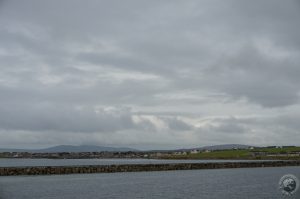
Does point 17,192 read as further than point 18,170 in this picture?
No

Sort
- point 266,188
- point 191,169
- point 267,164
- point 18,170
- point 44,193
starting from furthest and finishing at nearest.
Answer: point 267,164, point 191,169, point 18,170, point 266,188, point 44,193

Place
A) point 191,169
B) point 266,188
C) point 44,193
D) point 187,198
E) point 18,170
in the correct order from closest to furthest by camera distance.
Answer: point 187,198 → point 44,193 → point 266,188 → point 18,170 → point 191,169

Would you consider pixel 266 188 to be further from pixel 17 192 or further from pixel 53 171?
pixel 53 171

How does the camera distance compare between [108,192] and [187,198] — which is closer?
[187,198]

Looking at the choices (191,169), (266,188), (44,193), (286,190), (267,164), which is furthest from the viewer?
(267,164)

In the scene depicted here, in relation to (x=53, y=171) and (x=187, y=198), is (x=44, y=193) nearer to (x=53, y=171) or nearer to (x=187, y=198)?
(x=187, y=198)

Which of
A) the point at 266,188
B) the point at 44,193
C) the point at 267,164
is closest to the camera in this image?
the point at 44,193

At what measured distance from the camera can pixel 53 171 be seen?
375 feet

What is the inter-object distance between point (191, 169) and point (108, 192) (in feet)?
244

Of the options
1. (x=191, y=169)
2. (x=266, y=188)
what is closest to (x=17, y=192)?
(x=266, y=188)

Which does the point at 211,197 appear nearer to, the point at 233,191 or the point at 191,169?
the point at 233,191

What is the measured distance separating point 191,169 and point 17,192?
7797cm

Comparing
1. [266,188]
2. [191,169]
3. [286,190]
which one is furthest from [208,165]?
[286,190]

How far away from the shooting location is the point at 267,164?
15200cm
